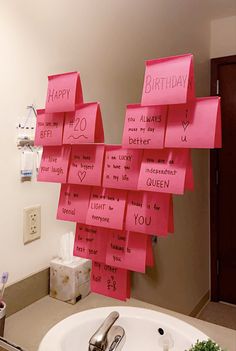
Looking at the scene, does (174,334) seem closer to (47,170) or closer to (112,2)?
(47,170)

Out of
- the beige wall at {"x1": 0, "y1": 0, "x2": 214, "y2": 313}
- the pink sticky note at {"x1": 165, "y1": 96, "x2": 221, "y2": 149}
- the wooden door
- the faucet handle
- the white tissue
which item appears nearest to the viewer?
the pink sticky note at {"x1": 165, "y1": 96, "x2": 221, "y2": 149}

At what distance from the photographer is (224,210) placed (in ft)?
4.16

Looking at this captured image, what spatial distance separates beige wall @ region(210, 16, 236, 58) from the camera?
0.92 m

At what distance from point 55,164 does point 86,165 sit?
0.10 meters

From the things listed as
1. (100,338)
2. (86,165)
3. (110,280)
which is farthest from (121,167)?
(100,338)

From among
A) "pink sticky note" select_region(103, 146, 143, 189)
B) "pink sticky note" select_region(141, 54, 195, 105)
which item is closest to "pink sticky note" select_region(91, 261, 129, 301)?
"pink sticky note" select_region(103, 146, 143, 189)

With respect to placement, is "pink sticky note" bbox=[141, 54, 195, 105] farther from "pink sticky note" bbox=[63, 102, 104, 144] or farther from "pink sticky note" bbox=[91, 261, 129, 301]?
"pink sticky note" bbox=[91, 261, 129, 301]

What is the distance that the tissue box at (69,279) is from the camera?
38.2 inches

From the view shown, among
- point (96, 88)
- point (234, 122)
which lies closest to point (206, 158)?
point (234, 122)

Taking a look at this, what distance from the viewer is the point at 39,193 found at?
38.8 inches

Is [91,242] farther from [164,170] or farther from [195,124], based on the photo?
[195,124]

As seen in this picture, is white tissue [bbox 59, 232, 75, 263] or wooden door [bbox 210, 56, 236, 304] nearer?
white tissue [bbox 59, 232, 75, 263]

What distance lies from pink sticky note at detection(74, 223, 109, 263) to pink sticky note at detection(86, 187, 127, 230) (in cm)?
4

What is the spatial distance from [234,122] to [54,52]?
78cm
